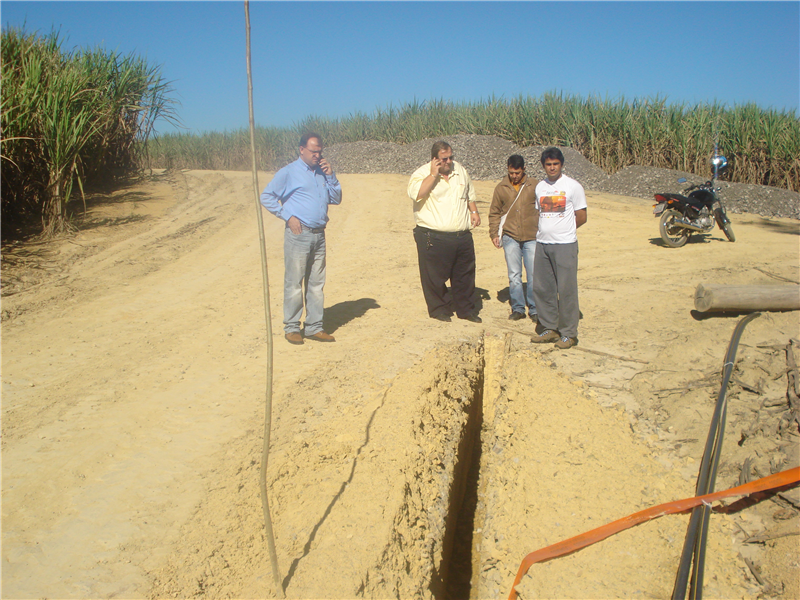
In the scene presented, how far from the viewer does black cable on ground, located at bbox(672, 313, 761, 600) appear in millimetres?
2668

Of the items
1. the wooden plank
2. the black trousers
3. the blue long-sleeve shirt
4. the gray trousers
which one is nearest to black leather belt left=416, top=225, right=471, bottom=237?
the black trousers

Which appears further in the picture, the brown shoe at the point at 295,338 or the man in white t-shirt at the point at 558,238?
the brown shoe at the point at 295,338

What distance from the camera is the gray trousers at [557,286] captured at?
483 cm

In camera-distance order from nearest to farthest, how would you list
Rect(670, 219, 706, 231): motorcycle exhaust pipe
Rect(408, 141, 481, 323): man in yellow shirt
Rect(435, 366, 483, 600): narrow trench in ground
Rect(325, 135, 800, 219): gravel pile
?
Rect(435, 366, 483, 600): narrow trench in ground → Rect(408, 141, 481, 323): man in yellow shirt → Rect(670, 219, 706, 231): motorcycle exhaust pipe → Rect(325, 135, 800, 219): gravel pile

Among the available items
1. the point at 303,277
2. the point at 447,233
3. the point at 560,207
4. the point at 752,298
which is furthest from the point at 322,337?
the point at 752,298

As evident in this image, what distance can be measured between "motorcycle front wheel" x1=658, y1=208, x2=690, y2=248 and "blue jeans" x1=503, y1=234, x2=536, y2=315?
→ 4.59m

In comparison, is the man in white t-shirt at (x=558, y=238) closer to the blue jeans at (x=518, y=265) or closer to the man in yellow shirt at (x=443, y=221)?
the blue jeans at (x=518, y=265)

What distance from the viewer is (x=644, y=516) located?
→ 10.2 ft

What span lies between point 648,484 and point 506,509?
90 cm

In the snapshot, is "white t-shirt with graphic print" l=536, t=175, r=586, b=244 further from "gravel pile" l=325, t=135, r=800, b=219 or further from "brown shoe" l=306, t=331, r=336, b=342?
"gravel pile" l=325, t=135, r=800, b=219

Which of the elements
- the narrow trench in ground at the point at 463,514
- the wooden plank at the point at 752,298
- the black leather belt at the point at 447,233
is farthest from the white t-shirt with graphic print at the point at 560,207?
the wooden plank at the point at 752,298

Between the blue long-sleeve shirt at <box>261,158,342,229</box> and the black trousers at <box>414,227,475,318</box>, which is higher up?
the blue long-sleeve shirt at <box>261,158,342,229</box>

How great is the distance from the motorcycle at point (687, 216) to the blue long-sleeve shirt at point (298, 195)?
6.70 m

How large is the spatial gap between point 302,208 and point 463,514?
9.78 ft
